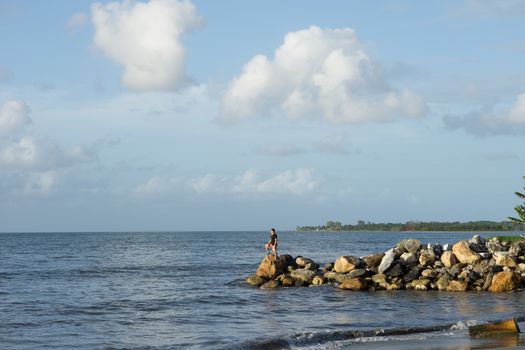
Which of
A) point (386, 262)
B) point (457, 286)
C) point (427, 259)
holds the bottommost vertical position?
point (457, 286)

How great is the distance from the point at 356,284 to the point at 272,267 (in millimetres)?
5777

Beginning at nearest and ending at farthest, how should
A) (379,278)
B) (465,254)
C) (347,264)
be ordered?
(379,278) < (465,254) < (347,264)

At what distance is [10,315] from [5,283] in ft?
54.5

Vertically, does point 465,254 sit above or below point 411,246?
below

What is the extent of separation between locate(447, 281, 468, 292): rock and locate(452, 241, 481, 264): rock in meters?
2.36

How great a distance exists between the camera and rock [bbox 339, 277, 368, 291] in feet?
117

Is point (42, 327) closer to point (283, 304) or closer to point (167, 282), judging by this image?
point (283, 304)

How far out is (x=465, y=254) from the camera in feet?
121

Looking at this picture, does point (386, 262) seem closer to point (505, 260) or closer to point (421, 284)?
point (421, 284)

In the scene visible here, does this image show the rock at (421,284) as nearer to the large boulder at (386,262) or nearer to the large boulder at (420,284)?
the large boulder at (420,284)

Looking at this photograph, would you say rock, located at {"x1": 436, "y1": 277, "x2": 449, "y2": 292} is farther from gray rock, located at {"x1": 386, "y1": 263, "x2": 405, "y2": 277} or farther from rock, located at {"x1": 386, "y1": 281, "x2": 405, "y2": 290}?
gray rock, located at {"x1": 386, "y1": 263, "x2": 405, "y2": 277}

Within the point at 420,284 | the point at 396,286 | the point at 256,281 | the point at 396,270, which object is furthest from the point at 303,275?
the point at 420,284

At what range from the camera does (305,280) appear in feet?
125

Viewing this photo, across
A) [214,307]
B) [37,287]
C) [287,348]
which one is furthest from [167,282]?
[287,348]
